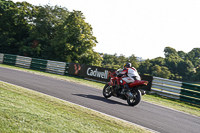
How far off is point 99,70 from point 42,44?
29.4 m

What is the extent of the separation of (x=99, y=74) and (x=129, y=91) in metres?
10.3

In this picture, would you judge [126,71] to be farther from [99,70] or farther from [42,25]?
[42,25]

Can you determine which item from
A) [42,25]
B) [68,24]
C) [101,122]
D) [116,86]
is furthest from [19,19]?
[101,122]

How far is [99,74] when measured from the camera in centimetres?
1984

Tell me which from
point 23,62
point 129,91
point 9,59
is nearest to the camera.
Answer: point 129,91

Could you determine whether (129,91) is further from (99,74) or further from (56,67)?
(56,67)

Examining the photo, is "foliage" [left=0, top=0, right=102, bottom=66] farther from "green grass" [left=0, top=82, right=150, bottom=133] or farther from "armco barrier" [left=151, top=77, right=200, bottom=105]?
"green grass" [left=0, top=82, right=150, bottom=133]

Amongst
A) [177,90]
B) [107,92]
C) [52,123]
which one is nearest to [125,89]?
[107,92]

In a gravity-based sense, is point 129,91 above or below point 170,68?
below

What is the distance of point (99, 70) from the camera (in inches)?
783

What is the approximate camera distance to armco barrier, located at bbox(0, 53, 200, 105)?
14.0 m

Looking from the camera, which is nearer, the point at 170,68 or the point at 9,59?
the point at 9,59

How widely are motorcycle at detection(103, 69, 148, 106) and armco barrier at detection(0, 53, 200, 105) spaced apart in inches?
220

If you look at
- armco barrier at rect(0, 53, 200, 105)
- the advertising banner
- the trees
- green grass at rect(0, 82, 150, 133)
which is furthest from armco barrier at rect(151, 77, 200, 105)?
the trees
